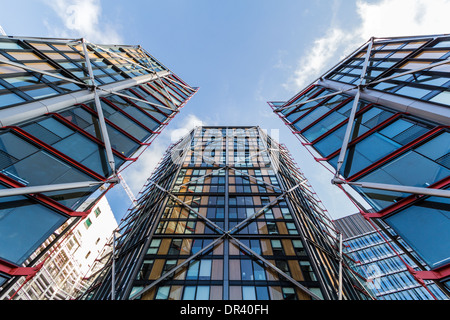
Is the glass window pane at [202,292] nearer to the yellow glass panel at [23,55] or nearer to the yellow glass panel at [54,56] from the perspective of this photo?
the yellow glass panel at [23,55]

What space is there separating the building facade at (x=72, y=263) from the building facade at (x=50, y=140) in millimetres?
16031

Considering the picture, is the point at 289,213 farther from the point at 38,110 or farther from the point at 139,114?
the point at 38,110

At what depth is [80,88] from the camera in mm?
13055

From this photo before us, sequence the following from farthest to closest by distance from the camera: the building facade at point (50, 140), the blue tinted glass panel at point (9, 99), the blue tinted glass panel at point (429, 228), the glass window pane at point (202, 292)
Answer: the glass window pane at point (202, 292) < the blue tinted glass panel at point (9, 99) < the building facade at point (50, 140) < the blue tinted glass panel at point (429, 228)

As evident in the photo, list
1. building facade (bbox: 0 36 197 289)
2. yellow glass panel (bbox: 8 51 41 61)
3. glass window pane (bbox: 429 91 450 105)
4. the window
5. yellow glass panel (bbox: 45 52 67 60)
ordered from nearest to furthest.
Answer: building facade (bbox: 0 36 197 289), glass window pane (bbox: 429 91 450 105), yellow glass panel (bbox: 8 51 41 61), yellow glass panel (bbox: 45 52 67 60), the window

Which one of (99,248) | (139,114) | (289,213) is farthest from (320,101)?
(99,248)

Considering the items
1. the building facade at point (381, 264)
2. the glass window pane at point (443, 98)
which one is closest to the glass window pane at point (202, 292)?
the glass window pane at point (443, 98)

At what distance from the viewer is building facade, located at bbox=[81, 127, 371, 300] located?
13305 millimetres

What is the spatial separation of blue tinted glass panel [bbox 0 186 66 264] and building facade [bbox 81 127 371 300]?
7.68 metres

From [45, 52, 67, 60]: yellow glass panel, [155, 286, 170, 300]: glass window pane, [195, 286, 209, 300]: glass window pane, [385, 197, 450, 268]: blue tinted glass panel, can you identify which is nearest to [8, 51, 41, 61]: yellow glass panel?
[45, 52, 67, 60]: yellow glass panel

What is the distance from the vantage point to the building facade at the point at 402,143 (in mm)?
7402

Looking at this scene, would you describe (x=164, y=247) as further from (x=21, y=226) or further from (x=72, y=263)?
(x=72, y=263)

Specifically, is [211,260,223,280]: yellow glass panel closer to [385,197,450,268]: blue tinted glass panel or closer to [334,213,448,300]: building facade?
[385,197,450,268]: blue tinted glass panel

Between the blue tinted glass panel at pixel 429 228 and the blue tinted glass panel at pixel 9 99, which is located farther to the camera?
the blue tinted glass panel at pixel 9 99
